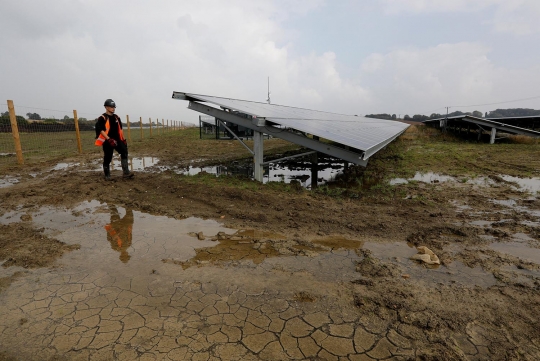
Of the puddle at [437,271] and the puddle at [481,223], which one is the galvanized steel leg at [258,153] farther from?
the puddle at [481,223]

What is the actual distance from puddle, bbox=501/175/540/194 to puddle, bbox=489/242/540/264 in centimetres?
372

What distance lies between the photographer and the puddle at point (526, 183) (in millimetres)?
6504

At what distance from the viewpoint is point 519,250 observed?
11.8ft

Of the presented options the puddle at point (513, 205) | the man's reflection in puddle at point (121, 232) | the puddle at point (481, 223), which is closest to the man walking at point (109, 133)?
the man's reflection in puddle at point (121, 232)

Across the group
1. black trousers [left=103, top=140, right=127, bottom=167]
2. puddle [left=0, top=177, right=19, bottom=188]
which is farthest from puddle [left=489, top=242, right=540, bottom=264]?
puddle [left=0, top=177, right=19, bottom=188]

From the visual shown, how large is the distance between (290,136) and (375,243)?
10.9 feet

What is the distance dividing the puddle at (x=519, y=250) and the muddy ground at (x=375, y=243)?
0.03m

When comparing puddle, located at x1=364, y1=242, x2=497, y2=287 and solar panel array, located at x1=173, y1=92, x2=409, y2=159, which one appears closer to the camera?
puddle, located at x1=364, y1=242, x2=497, y2=287

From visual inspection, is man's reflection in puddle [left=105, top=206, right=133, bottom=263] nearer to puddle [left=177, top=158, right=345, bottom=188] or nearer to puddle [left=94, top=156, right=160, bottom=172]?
puddle [left=177, top=158, right=345, bottom=188]

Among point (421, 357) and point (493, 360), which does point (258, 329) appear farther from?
point (493, 360)

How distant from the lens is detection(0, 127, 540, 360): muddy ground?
7.09 feet

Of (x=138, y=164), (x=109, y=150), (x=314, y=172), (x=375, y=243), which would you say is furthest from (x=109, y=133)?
(x=375, y=243)

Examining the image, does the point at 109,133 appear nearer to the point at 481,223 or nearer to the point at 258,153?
the point at 258,153

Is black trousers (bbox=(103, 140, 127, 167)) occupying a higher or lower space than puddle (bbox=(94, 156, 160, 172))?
higher
